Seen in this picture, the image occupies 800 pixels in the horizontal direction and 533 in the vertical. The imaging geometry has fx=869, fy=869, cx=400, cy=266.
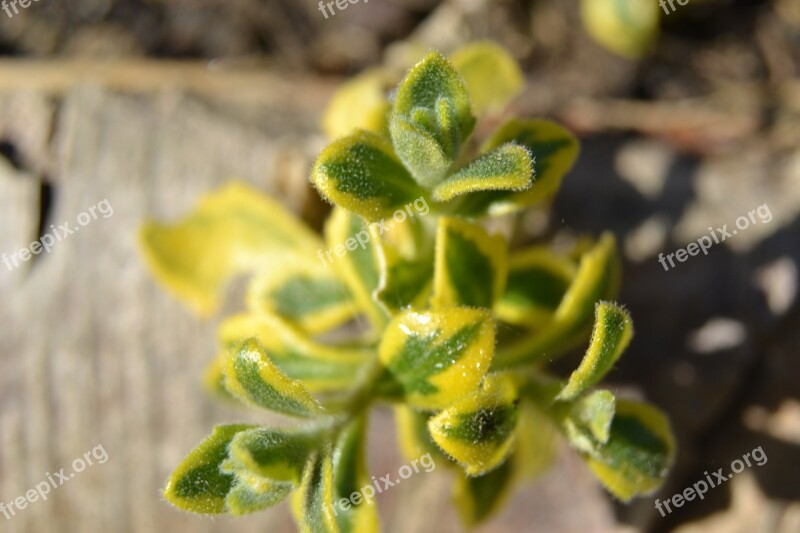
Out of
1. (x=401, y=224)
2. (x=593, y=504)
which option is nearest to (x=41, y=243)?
(x=401, y=224)

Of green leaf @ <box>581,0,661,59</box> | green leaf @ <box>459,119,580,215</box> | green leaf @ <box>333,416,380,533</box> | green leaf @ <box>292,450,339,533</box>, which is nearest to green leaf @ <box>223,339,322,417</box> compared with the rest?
green leaf @ <box>292,450,339,533</box>

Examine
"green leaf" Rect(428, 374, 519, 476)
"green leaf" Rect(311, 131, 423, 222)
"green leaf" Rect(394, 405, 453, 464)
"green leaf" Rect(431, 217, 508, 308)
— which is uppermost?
"green leaf" Rect(311, 131, 423, 222)

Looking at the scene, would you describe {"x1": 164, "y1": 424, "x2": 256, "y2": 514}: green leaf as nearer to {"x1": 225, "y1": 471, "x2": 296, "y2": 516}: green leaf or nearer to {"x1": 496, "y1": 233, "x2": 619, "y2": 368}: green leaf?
{"x1": 225, "y1": 471, "x2": 296, "y2": 516}: green leaf

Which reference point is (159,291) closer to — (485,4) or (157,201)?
(157,201)

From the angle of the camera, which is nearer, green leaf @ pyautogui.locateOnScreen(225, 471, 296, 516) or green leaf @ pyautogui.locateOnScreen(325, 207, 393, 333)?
green leaf @ pyautogui.locateOnScreen(225, 471, 296, 516)

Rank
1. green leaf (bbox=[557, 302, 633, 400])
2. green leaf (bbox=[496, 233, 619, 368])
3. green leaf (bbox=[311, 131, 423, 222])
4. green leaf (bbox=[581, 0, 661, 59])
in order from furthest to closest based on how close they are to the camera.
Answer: green leaf (bbox=[581, 0, 661, 59]) → green leaf (bbox=[496, 233, 619, 368]) → green leaf (bbox=[311, 131, 423, 222]) → green leaf (bbox=[557, 302, 633, 400])

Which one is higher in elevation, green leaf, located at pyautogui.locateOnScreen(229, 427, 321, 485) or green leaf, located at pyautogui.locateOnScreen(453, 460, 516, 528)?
green leaf, located at pyautogui.locateOnScreen(229, 427, 321, 485)

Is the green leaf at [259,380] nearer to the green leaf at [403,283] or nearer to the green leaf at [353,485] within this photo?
the green leaf at [353,485]
